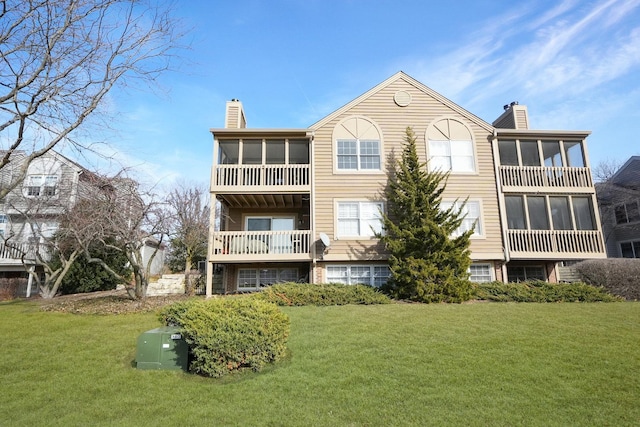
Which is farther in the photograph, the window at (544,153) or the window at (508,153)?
the window at (508,153)

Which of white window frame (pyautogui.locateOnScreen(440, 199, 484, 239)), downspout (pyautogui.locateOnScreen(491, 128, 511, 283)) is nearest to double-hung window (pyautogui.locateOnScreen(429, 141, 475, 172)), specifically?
downspout (pyautogui.locateOnScreen(491, 128, 511, 283))

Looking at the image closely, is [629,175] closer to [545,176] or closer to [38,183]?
[545,176]

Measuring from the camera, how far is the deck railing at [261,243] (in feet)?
48.9

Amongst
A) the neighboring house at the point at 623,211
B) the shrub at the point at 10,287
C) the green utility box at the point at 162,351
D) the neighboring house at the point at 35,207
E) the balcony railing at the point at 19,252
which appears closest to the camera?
the green utility box at the point at 162,351

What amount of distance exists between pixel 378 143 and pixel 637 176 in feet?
76.5

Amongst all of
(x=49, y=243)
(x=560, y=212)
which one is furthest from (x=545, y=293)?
(x=49, y=243)

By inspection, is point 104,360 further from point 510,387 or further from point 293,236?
point 293,236

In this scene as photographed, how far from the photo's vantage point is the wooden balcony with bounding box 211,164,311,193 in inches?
597

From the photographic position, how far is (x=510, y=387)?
513 cm

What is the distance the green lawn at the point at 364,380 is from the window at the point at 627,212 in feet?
71.4

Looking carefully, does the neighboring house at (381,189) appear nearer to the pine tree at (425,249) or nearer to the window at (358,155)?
the window at (358,155)

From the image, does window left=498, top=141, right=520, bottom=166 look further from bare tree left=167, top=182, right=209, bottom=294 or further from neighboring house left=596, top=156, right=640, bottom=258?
bare tree left=167, top=182, right=209, bottom=294

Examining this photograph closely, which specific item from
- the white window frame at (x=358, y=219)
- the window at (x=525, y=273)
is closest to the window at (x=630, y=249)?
the window at (x=525, y=273)

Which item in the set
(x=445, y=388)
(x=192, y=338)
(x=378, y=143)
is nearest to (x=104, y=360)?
(x=192, y=338)
